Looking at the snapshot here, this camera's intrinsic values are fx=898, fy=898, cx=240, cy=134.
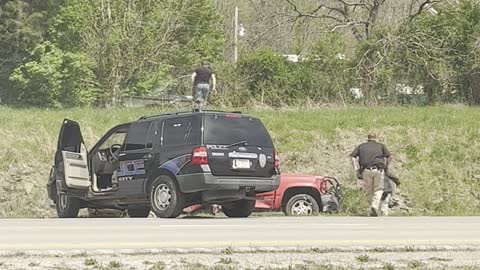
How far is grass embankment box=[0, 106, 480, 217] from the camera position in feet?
74.1

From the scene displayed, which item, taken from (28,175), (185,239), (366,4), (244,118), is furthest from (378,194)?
(366,4)

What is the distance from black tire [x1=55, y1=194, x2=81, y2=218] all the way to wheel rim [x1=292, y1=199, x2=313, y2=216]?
454 cm

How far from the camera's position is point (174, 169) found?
1553 centimetres

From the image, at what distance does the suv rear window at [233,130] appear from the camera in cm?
1557

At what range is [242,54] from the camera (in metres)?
39.3

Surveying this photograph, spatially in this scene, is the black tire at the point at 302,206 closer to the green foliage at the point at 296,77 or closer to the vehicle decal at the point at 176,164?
the vehicle decal at the point at 176,164

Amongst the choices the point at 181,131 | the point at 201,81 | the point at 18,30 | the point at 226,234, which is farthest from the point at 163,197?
the point at 18,30

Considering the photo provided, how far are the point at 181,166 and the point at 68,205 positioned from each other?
3376 millimetres

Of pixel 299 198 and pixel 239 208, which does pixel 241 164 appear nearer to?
pixel 239 208

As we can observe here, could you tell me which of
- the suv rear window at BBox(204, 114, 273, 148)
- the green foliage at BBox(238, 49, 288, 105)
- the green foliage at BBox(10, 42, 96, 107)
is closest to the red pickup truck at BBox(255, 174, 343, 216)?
the suv rear window at BBox(204, 114, 273, 148)

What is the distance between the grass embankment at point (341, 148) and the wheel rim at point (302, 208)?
1.99 meters

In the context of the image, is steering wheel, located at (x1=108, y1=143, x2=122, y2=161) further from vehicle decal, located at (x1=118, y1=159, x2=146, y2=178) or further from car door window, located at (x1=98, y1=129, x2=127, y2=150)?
vehicle decal, located at (x1=118, y1=159, x2=146, y2=178)

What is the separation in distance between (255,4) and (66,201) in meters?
40.7

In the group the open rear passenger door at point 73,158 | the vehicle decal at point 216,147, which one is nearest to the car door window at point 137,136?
the open rear passenger door at point 73,158
